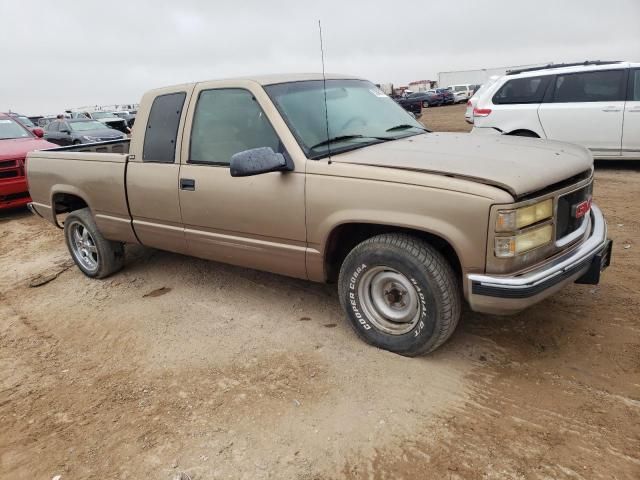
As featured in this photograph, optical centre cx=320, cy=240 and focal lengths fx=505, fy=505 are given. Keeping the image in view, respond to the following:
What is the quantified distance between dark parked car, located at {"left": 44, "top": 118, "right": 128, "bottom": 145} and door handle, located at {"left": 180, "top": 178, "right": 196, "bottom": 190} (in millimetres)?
11941

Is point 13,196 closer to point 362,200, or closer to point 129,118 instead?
point 362,200

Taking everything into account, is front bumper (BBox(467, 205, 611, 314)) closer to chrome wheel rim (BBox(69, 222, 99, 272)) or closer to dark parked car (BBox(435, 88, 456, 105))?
chrome wheel rim (BBox(69, 222, 99, 272))

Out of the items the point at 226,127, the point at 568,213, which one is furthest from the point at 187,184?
the point at 568,213

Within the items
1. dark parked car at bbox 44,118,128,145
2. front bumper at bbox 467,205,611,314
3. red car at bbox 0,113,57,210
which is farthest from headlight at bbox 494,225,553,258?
dark parked car at bbox 44,118,128,145

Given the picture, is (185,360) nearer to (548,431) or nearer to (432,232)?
(432,232)

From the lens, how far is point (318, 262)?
3.47 metres

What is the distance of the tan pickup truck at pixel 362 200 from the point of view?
2.80 metres

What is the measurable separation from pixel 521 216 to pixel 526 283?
0.36 m

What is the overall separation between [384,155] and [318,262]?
0.85m

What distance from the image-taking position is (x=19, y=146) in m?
9.17

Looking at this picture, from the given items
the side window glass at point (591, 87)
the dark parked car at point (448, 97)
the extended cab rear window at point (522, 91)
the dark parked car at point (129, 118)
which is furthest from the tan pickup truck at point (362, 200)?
the dark parked car at point (448, 97)

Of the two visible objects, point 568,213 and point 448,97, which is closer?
point 568,213

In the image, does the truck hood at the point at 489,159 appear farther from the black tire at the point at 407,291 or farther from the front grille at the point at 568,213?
the black tire at the point at 407,291

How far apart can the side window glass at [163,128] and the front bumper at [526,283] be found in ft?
8.67
